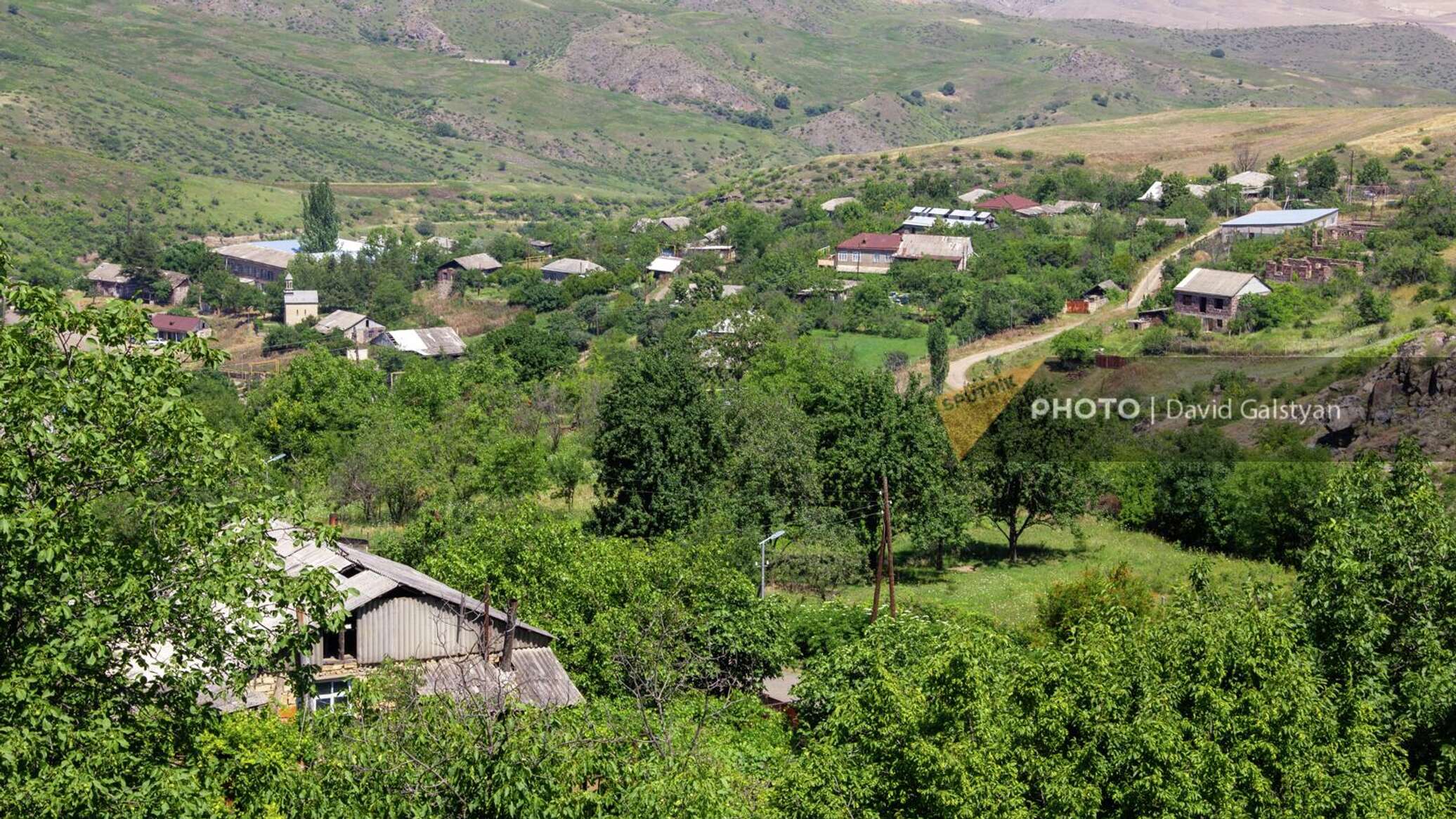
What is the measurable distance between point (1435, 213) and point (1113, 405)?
1454 inches

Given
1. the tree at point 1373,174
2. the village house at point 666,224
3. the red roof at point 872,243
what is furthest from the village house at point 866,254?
the tree at point 1373,174

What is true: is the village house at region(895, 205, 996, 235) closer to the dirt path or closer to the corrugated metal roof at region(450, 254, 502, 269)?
the dirt path

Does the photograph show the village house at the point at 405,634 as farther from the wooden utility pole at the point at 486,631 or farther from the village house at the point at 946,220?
the village house at the point at 946,220

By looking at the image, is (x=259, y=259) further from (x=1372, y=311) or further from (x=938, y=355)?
(x=1372, y=311)

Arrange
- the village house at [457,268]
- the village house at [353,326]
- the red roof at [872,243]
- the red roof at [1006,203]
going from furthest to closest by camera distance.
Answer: the red roof at [1006,203] < the village house at [457,268] < the red roof at [872,243] < the village house at [353,326]

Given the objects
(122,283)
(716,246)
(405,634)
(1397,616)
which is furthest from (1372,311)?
(122,283)

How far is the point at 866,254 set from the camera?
95.1 meters

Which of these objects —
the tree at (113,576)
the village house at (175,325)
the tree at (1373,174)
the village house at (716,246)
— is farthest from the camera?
the village house at (716,246)

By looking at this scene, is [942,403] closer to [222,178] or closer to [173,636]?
[173,636]

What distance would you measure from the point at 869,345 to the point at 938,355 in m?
8.52

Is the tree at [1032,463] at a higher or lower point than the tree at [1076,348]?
higher

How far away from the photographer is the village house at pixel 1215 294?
72.6 metres

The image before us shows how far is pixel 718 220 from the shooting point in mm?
114125

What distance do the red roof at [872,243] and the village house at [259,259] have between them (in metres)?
41.0
